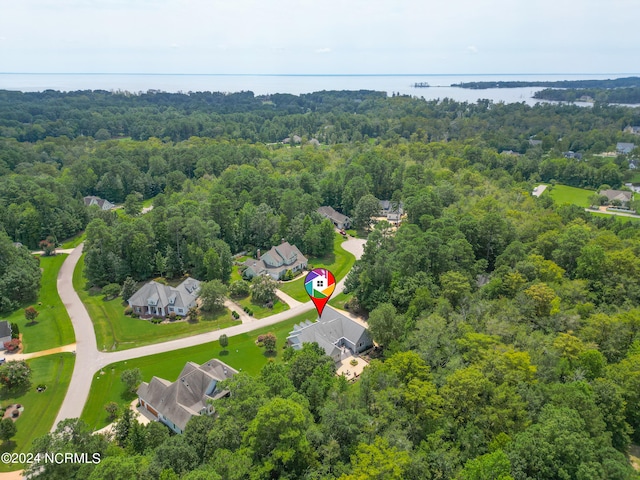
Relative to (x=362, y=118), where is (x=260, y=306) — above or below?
below

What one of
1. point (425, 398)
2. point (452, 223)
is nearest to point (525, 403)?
point (425, 398)

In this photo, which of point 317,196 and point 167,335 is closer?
point 167,335

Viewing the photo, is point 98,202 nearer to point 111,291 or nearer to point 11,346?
point 111,291

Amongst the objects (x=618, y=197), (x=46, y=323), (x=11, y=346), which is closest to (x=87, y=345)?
(x=11, y=346)

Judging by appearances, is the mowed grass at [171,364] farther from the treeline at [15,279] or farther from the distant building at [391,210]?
the distant building at [391,210]

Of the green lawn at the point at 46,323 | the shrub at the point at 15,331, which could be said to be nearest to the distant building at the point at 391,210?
the green lawn at the point at 46,323

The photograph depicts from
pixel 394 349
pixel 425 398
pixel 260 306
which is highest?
pixel 425 398

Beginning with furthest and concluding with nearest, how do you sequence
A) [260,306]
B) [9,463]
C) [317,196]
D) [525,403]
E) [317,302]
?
1. [317,196]
2. [260,306]
3. [317,302]
4. [9,463]
5. [525,403]

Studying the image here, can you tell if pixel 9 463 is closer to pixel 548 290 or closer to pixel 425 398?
pixel 425 398
